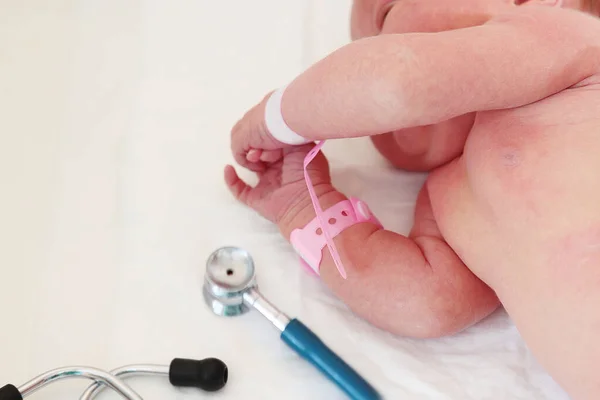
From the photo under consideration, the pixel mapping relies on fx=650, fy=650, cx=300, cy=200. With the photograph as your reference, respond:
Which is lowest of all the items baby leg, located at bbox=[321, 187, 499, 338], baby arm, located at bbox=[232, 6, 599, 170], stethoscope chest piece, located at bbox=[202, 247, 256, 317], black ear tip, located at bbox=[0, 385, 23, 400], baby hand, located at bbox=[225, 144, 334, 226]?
baby leg, located at bbox=[321, 187, 499, 338]

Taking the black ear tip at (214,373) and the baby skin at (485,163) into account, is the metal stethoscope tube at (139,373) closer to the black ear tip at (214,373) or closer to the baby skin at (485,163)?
the black ear tip at (214,373)

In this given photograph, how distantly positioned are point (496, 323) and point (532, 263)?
6.9 inches

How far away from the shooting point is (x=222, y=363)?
0.76 meters

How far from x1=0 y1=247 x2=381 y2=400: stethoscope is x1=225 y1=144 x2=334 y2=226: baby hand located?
9 centimetres

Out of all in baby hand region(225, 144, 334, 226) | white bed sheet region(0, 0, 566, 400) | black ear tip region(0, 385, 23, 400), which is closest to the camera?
black ear tip region(0, 385, 23, 400)

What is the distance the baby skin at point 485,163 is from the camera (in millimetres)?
684

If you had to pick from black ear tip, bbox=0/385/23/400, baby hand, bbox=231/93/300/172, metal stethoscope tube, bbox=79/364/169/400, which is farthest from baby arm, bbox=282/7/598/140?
black ear tip, bbox=0/385/23/400

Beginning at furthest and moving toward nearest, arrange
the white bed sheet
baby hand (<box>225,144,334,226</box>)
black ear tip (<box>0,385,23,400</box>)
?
1. baby hand (<box>225,144,334,226</box>)
2. the white bed sheet
3. black ear tip (<box>0,385,23,400</box>)

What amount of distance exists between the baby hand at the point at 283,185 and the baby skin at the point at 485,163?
0.02 meters

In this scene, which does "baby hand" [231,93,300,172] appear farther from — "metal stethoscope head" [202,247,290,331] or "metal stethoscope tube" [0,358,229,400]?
"metal stethoscope tube" [0,358,229,400]

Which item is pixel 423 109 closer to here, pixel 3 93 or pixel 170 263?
pixel 170 263

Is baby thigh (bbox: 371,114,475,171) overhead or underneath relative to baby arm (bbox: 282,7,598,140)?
underneath

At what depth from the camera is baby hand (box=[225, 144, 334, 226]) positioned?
897mm

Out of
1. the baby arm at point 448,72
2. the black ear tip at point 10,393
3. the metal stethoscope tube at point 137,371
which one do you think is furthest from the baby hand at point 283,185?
the black ear tip at point 10,393
